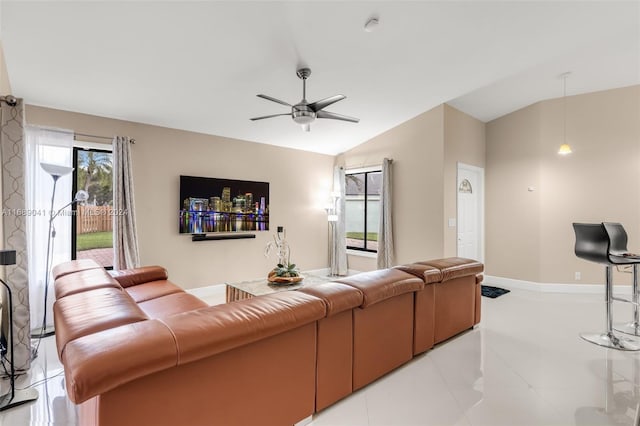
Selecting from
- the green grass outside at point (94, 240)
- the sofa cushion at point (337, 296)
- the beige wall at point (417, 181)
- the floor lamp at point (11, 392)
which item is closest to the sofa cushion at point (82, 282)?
the floor lamp at point (11, 392)

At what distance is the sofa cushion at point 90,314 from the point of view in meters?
1.50

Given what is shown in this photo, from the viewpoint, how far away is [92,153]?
4172 mm

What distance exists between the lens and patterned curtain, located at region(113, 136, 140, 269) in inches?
159

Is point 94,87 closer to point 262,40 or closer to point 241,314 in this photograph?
point 262,40

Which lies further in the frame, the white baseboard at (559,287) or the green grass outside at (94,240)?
the white baseboard at (559,287)

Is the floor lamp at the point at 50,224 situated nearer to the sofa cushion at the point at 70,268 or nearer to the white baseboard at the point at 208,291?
the sofa cushion at the point at 70,268

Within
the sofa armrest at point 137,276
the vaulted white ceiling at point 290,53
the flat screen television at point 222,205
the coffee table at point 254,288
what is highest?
the vaulted white ceiling at point 290,53

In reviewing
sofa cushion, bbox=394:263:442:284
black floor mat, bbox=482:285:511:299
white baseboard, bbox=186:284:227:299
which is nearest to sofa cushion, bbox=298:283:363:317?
sofa cushion, bbox=394:263:442:284

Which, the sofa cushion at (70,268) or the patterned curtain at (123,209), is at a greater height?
the patterned curtain at (123,209)

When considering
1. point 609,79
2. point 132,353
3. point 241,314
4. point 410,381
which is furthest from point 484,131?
point 132,353

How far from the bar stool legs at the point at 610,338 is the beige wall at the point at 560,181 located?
210 cm

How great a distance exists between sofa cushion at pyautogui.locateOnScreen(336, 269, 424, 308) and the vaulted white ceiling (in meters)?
2.28

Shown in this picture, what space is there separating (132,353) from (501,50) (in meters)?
4.41

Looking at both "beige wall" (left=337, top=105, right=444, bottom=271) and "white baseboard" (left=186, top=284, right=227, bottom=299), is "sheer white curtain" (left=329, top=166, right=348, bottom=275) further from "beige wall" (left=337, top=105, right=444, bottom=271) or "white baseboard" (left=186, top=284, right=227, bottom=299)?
"white baseboard" (left=186, top=284, right=227, bottom=299)
